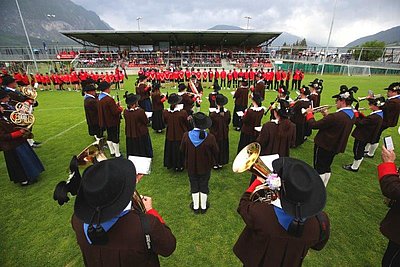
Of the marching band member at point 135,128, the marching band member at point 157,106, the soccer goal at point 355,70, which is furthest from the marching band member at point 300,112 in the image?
the soccer goal at point 355,70

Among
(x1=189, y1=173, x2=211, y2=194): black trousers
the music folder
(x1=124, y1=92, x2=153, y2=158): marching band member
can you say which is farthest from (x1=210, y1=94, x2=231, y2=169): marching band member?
the music folder

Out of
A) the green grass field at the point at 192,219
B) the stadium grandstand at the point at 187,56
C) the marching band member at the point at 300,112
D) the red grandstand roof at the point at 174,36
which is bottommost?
the green grass field at the point at 192,219

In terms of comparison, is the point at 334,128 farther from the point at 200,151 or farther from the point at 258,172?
the point at 258,172

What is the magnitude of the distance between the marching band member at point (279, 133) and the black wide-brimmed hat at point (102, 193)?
332 centimetres

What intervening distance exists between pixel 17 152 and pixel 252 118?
5983mm

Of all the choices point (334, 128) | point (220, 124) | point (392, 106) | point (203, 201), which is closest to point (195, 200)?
point (203, 201)

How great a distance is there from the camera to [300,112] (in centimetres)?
727

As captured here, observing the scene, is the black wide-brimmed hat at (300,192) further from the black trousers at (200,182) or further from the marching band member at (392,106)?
the marching band member at (392,106)

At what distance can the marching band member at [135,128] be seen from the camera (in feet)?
19.3

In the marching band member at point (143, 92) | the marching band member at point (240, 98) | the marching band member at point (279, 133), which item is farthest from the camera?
the marching band member at point (240, 98)

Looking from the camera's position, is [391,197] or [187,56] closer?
[391,197]

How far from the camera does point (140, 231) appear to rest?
169 centimetres

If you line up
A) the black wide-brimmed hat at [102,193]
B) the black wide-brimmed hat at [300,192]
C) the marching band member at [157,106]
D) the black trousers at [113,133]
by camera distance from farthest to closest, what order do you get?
the marching band member at [157,106] → the black trousers at [113,133] → the black wide-brimmed hat at [300,192] → the black wide-brimmed hat at [102,193]

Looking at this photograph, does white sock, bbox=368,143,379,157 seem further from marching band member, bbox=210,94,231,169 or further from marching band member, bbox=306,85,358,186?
marching band member, bbox=210,94,231,169
